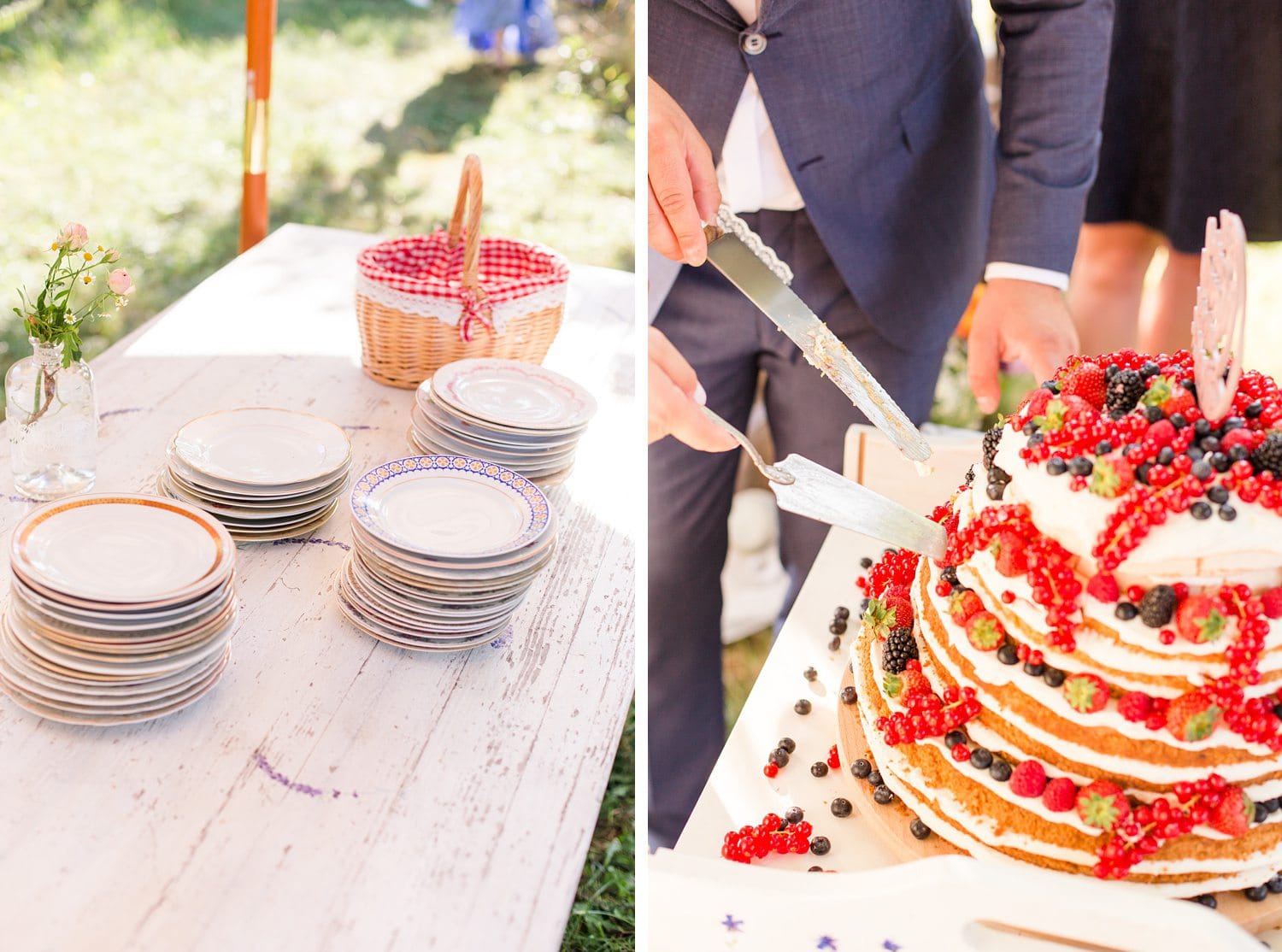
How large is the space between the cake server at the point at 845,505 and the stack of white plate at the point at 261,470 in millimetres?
622

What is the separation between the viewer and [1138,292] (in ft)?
10.9

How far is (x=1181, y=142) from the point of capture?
2988mm

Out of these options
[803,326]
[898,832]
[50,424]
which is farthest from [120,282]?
[898,832]

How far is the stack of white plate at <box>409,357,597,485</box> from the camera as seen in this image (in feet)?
5.60

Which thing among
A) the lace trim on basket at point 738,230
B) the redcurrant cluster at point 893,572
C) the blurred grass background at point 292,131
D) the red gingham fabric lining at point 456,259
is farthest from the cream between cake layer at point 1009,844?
the blurred grass background at point 292,131

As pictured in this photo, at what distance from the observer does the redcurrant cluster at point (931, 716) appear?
113 cm

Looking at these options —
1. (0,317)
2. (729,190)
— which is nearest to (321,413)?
(729,190)

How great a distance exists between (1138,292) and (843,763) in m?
2.46

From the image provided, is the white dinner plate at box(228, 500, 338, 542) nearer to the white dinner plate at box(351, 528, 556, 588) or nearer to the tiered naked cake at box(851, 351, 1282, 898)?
the white dinner plate at box(351, 528, 556, 588)

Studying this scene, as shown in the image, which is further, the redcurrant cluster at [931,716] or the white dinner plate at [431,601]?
the white dinner plate at [431,601]

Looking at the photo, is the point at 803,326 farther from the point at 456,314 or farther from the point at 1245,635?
the point at 456,314

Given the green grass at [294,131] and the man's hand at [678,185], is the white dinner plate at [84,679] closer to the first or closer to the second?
the man's hand at [678,185]

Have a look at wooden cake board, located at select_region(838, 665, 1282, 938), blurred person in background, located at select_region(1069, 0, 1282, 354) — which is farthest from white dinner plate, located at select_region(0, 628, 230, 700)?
blurred person in background, located at select_region(1069, 0, 1282, 354)

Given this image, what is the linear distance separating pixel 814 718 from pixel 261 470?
748 millimetres
